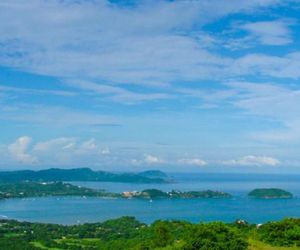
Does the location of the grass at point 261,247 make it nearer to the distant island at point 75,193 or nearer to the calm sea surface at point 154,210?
the calm sea surface at point 154,210

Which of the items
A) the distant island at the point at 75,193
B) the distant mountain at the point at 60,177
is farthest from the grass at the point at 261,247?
the distant mountain at the point at 60,177

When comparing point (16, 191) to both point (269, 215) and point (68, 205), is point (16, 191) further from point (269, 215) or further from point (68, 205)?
point (269, 215)

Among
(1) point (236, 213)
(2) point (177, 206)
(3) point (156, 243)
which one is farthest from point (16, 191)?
(3) point (156, 243)

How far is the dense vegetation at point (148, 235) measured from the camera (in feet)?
58.7

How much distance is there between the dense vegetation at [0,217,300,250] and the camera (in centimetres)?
1789

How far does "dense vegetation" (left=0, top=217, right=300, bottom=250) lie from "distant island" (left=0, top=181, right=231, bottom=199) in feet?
164

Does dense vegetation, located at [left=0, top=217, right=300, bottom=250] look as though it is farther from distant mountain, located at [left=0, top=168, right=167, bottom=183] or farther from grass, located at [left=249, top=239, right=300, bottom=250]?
distant mountain, located at [left=0, top=168, right=167, bottom=183]

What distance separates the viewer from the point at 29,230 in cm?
5819

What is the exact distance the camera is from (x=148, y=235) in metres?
39.6

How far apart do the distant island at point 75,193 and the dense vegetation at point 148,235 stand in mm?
49987

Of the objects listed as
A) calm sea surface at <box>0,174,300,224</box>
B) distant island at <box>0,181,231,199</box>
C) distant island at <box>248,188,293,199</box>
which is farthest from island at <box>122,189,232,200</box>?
distant island at <box>248,188,293,199</box>

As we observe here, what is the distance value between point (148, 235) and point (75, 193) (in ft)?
279

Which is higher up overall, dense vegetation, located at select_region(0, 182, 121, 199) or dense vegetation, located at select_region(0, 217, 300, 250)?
dense vegetation, located at select_region(0, 182, 121, 199)

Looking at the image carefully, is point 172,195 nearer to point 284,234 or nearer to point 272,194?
point 272,194
